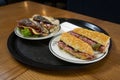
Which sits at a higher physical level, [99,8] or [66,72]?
[66,72]

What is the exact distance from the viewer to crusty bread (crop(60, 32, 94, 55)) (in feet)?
2.26

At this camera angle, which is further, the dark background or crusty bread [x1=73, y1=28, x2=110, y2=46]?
the dark background

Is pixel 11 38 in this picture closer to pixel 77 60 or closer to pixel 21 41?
pixel 21 41

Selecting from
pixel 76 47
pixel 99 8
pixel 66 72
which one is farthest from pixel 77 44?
pixel 99 8

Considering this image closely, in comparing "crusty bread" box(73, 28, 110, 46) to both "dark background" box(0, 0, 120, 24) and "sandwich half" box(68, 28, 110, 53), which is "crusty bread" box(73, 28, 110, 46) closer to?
"sandwich half" box(68, 28, 110, 53)

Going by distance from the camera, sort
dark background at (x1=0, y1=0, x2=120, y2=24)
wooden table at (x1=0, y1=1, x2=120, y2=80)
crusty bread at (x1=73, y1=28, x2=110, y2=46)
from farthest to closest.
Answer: dark background at (x1=0, y1=0, x2=120, y2=24) → crusty bread at (x1=73, y1=28, x2=110, y2=46) → wooden table at (x1=0, y1=1, x2=120, y2=80)

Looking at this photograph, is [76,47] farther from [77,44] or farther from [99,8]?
[99,8]

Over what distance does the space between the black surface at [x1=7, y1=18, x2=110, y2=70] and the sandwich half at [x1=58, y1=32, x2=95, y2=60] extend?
0.05 m

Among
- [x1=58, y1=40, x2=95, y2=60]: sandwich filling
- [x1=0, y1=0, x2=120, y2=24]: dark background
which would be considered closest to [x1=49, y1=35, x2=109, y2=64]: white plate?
[x1=58, y1=40, x2=95, y2=60]: sandwich filling

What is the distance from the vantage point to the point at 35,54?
754mm

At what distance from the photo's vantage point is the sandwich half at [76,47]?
0.68m

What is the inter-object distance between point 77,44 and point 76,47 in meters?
0.02

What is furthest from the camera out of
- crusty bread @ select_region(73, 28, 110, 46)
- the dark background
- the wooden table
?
the dark background

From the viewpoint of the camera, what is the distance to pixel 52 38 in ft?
2.82
